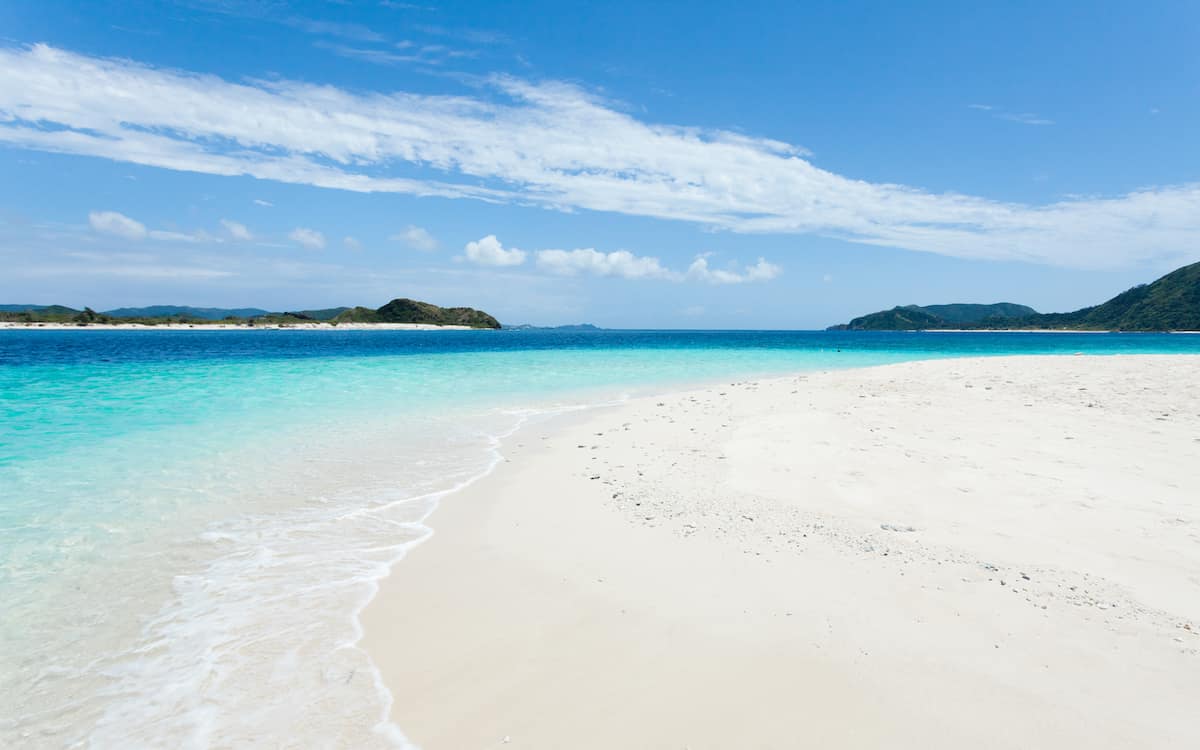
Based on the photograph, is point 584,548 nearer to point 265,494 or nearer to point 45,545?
point 265,494

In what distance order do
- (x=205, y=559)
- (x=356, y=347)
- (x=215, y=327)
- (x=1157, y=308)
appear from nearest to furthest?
1. (x=205, y=559)
2. (x=356, y=347)
3. (x=1157, y=308)
4. (x=215, y=327)

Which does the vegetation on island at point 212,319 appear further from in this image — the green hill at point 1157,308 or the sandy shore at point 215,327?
the green hill at point 1157,308

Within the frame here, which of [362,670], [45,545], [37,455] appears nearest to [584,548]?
[362,670]

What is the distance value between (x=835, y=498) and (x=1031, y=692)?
3.86m

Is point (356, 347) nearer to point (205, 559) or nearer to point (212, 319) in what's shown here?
point (205, 559)

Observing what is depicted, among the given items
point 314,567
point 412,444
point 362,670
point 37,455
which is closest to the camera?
point 362,670

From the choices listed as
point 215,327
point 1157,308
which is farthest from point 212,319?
point 1157,308

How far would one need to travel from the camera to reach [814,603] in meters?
4.64

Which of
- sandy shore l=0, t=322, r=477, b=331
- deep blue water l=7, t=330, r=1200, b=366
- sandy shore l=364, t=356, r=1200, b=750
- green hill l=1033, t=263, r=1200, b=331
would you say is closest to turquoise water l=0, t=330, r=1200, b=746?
sandy shore l=364, t=356, r=1200, b=750

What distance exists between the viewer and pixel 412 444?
12.0m

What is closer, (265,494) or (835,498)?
(835,498)

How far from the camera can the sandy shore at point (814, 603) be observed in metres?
3.32

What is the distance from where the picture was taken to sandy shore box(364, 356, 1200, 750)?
3322 mm

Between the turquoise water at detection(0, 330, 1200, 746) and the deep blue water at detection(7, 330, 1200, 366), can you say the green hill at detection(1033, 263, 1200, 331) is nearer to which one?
the deep blue water at detection(7, 330, 1200, 366)
